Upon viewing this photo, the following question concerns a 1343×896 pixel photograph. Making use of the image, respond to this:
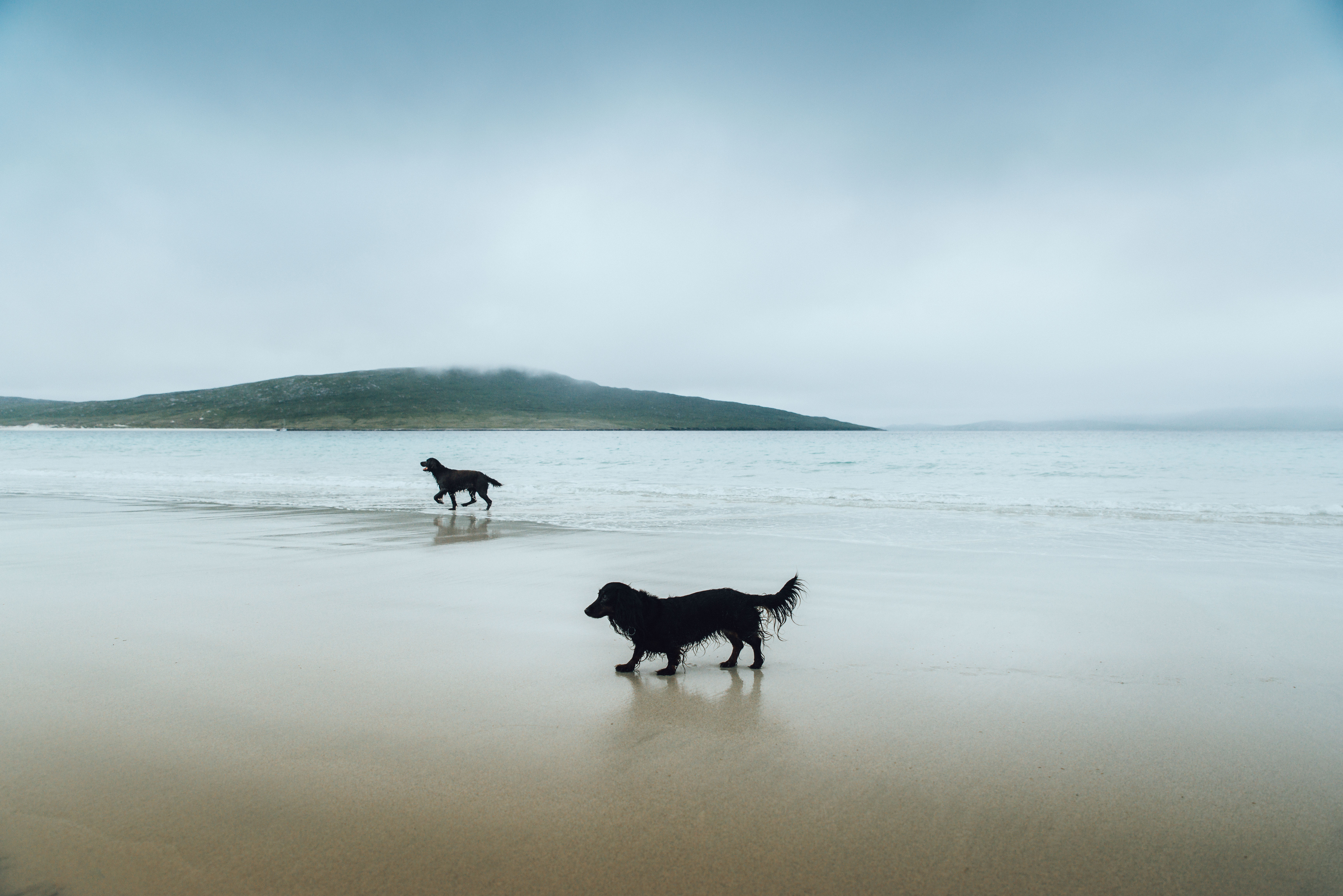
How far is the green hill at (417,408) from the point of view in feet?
474

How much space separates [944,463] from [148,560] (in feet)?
118

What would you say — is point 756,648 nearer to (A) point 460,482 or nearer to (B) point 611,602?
(B) point 611,602

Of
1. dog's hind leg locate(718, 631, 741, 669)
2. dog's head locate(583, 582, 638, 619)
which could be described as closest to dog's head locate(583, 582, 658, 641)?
dog's head locate(583, 582, 638, 619)

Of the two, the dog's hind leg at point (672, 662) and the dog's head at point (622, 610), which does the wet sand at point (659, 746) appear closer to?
the dog's hind leg at point (672, 662)

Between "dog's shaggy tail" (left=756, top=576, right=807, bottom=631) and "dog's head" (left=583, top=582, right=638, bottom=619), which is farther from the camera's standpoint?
"dog's shaggy tail" (left=756, top=576, right=807, bottom=631)

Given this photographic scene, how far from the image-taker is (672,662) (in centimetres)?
452

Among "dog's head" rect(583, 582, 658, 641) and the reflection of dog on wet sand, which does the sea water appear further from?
"dog's head" rect(583, 582, 658, 641)

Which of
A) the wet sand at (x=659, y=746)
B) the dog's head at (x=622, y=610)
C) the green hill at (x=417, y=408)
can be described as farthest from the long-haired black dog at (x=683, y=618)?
the green hill at (x=417, y=408)

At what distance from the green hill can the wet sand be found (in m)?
143

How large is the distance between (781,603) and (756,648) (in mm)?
344

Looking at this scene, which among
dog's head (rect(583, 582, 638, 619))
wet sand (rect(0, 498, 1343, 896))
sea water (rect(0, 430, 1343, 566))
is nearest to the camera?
wet sand (rect(0, 498, 1343, 896))

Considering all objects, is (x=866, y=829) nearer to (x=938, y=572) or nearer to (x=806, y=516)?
(x=938, y=572)

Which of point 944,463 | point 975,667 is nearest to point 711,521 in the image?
point 975,667

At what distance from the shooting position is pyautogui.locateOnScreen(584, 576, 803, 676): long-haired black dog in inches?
176
